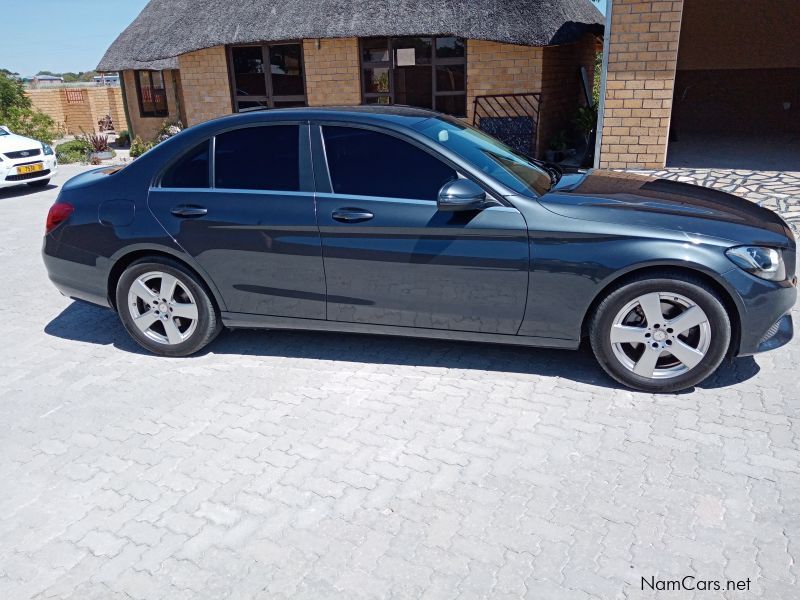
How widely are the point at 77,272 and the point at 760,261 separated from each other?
15.3ft

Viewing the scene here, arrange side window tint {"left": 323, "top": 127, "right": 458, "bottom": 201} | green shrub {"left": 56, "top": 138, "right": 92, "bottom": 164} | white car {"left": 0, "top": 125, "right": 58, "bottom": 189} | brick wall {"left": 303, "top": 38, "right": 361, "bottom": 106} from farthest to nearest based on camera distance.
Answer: green shrub {"left": 56, "top": 138, "right": 92, "bottom": 164} < brick wall {"left": 303, "top": 38, "right": 361, "bottom": 106} < white car {"left": 0, "top": 125, "right": 58, "bottom": 189} < side window tint {"left": 323, "top": 127, "right": 458, "bottom": 201}

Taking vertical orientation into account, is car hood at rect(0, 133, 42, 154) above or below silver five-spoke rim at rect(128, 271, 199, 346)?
above

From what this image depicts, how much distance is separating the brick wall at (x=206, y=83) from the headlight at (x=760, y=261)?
13854 millimetres

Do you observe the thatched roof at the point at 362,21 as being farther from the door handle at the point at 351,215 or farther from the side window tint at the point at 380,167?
the door handle at the point at 351,215

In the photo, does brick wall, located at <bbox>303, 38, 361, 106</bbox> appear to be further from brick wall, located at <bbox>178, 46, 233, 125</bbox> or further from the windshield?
the windshield

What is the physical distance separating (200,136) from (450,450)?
9.17ft

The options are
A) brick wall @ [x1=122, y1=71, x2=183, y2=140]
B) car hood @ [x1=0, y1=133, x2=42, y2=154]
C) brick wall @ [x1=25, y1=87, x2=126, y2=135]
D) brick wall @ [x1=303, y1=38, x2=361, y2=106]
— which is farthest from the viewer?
brick wall @ [x1=25, y1=87, x2=126, y2=135]

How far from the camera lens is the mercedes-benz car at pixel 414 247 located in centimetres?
390

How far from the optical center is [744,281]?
3.79 meters

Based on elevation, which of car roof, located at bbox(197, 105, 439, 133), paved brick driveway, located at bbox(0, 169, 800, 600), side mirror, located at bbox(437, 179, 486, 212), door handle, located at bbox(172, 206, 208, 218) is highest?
car roof, located at bbox(197, 105, 439, 133)

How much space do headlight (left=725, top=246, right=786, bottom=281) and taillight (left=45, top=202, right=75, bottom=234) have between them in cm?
452

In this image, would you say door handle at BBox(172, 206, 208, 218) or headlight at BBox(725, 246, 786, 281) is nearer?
headlight at BBox(725, 246, 786, 281)

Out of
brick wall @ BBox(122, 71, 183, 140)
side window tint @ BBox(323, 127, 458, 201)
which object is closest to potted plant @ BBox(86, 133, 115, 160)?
brick wall @ BBox(122, 71, 183, 140)

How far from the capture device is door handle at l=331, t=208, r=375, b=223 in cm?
427
